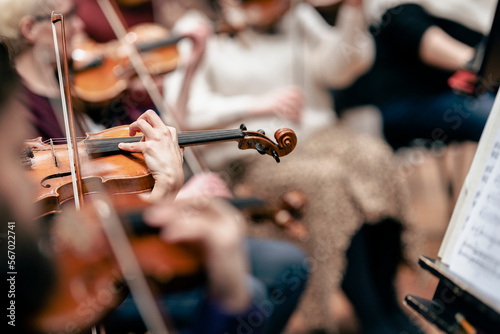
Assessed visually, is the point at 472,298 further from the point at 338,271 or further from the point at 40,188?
the point at 338,271

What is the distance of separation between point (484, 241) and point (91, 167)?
41cm

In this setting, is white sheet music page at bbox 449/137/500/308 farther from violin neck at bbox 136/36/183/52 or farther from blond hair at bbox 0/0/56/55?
violin neck at bbox 136/36/183/52

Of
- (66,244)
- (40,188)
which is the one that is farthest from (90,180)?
(66,244)

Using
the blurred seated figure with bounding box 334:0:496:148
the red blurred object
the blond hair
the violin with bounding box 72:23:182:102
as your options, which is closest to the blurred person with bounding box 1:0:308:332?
the blond hair

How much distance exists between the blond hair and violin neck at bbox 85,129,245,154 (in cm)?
12

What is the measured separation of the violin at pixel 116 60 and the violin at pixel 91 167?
40 cm

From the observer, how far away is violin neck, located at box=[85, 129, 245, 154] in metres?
0.39

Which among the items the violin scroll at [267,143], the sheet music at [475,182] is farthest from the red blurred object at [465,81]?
the violin scroll at [267,143]

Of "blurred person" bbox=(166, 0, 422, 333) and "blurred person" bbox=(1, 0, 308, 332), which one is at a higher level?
"blurred person" bbox=(166, 0, 422, 333)

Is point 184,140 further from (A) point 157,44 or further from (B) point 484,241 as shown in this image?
(A) point 157,44

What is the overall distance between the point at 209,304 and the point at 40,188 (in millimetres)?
391

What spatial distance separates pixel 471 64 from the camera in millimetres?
1029

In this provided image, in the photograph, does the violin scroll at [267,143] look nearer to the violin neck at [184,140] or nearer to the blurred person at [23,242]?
the violin neck at [184,140]

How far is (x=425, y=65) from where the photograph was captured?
1.31 m
